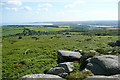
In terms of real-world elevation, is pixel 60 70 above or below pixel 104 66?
below

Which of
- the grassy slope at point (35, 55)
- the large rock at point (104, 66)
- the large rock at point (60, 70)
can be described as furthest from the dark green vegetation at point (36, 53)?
the large rock at point (60, 70)

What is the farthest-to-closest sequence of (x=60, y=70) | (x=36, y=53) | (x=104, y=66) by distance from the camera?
1. (x=36, y=53)
2. (x=60, y=70)
3. (x=104, y=66)

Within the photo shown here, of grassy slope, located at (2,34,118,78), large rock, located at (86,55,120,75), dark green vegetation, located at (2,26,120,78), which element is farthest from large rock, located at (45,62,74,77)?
grassy slope, located at (2,34,118,78)

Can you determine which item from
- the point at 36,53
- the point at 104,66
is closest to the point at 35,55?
the point at 36,53

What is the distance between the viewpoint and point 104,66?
1677 cm

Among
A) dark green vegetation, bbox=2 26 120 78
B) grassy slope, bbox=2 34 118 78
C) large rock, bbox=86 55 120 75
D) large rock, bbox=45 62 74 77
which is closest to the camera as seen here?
large rock, bbox=86 55 120 75

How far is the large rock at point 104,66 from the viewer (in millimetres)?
16172

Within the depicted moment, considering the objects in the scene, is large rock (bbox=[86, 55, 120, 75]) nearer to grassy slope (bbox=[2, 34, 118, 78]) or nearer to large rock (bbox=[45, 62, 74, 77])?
large rock (bbox=[45, 62, 74, 77])

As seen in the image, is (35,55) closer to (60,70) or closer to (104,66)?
(60,70)

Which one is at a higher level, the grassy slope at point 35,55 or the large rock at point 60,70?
the large rock at point 60,70

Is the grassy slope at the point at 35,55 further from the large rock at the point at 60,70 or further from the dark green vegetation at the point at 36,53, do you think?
the large rock at the point at 60,70

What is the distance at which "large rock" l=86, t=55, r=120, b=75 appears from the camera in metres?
16.2

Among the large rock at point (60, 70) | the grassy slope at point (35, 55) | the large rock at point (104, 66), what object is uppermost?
the large rock at point (104, 66)

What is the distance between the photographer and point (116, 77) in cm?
1325
